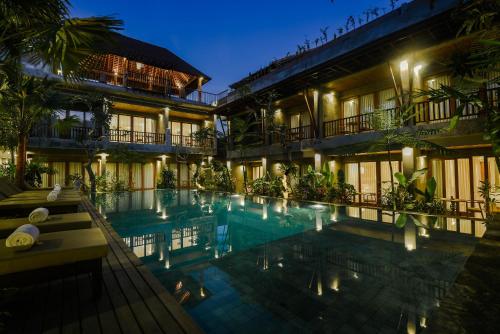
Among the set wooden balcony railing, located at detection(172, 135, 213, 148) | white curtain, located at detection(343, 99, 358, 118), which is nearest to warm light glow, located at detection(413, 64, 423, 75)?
white curtain, located at detection(343, 99, 358, 118)

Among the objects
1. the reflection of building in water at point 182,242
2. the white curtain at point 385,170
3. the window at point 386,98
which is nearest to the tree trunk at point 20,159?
the reflection of building in water at point 182,242

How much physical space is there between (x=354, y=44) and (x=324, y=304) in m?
12.0

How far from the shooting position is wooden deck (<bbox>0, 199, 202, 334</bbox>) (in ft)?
7.02

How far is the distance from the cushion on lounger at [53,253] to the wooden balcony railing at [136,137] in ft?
54.7

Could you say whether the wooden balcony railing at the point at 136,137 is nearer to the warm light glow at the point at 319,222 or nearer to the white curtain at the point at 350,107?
the white curtain at the point at 350,107

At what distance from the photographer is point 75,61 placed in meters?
3.69

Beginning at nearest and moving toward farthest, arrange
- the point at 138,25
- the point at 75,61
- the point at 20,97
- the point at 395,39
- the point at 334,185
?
the point at 75,61 < the point at 20,97 < the point at 395,39 < the point at 334,185 < the point at 138,25

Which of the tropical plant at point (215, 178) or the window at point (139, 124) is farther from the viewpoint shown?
the window at point (139, 124)

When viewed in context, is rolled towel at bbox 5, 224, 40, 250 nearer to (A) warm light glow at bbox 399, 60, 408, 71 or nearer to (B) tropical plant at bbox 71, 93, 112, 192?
(A) warm light glow at bbox 399, 60, 408, 71

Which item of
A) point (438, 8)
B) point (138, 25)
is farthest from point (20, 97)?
point (138, 25)

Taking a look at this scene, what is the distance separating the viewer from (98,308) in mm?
2436

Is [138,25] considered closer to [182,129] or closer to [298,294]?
[182,129]

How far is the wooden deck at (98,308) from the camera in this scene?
7.02 ft

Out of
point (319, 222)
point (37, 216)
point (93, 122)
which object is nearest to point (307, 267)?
point (319, 222)
